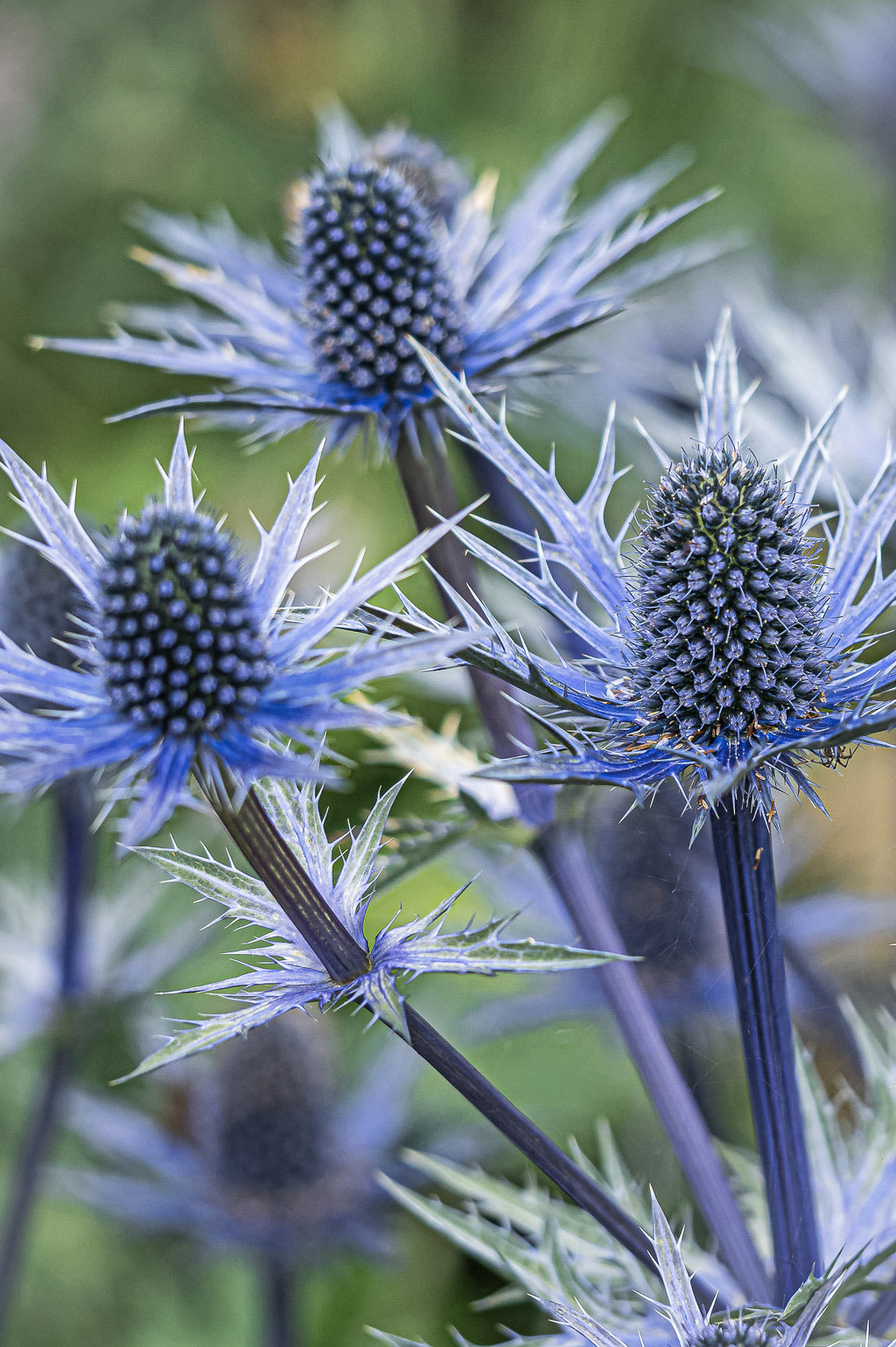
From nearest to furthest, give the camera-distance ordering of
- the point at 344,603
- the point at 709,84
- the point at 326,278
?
the point at 344,603 < the point at 326,278 < the point at 709,84

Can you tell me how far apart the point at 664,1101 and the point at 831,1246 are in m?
0.14

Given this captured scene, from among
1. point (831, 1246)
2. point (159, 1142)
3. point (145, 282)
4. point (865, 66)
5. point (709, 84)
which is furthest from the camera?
point (709, 84)

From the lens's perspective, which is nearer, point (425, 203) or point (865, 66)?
point (425, 203)

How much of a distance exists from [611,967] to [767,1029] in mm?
162

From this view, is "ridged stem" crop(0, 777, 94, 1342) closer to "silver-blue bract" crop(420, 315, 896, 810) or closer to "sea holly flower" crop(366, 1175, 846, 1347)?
"sea holly flower" crop(366, 1175, 846, 1347)

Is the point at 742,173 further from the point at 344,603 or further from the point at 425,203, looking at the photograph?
the point at 344,603

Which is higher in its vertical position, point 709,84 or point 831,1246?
point 709,84

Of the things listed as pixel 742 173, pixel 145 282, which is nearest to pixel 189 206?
pixel 145 282

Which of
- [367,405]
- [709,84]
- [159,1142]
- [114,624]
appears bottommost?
[159,1142]

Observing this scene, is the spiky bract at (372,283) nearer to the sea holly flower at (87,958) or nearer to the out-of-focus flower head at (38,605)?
the out-of-focus flower head at (38,605)

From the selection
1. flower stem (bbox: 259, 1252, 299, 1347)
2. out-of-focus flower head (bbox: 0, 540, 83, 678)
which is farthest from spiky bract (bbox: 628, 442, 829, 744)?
flower stem (bbox: 259, 1252, 299, 1347)

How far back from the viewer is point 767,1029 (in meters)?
0.66

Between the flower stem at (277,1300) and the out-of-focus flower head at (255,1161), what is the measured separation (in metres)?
0.02

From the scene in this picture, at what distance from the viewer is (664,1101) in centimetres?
79
